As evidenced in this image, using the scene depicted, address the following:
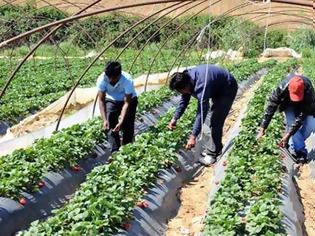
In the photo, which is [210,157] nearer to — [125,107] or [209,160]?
[209,160]

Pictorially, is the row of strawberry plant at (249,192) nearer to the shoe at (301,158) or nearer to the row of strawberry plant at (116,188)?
the shoe at (301,158)

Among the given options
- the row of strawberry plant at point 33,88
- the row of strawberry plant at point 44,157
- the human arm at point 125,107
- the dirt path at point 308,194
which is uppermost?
the human arm at point 125,107

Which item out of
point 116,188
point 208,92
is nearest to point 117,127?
point 208,92

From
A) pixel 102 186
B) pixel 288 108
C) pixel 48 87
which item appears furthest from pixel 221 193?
pixel 48 87

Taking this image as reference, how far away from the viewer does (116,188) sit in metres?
7.10

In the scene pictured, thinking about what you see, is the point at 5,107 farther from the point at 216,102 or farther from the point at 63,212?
the point at 63,212


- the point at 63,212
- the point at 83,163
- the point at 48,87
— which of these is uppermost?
the point at 63,212

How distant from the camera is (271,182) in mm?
7398

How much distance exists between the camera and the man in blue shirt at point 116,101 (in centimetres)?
902

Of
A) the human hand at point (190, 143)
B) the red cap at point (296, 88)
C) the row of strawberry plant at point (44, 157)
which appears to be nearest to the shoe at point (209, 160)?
the human hand at point (190, 143)

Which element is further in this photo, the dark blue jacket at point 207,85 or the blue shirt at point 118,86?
the blue shirt at point 118,86

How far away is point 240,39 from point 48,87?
76.8 ft

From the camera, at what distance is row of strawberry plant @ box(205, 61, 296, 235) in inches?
236

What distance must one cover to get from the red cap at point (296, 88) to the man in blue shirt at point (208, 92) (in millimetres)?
1150
